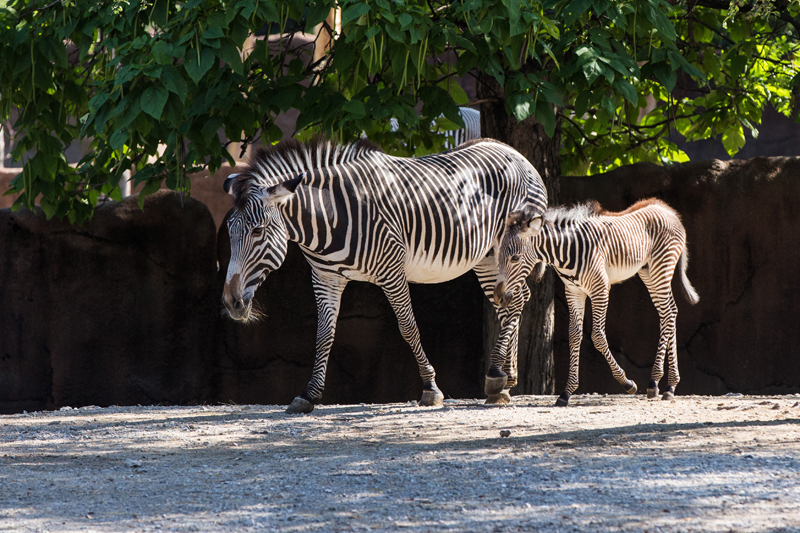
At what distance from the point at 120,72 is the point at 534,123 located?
3861mm

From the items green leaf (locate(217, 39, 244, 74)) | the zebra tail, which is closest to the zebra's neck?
the zebra tail

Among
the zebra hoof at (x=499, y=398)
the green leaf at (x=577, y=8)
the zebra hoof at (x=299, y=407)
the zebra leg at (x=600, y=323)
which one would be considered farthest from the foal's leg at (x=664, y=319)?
the zebra hoof at (x=299, y=407)

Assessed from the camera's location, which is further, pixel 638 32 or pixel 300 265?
pixel 300 265

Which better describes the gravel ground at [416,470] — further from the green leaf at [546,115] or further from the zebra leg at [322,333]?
the green leaf at [546,115]

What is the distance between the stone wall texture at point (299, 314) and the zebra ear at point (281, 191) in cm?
196

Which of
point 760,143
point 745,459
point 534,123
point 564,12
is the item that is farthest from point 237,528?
point 760,143

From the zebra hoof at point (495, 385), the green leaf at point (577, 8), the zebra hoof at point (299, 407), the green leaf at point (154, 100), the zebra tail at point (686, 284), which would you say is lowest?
the zebra hoof at point (299, 407)

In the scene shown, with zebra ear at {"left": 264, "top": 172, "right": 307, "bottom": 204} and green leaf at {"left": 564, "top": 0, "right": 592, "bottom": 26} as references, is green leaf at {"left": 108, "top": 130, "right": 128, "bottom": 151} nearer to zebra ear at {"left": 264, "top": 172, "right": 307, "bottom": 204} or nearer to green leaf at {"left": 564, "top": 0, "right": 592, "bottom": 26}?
zebra ear at {"left": 264, "top": 172, "right": 307, "bottom": 204}

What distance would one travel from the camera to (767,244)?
789 centimetres

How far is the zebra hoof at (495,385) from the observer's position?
21.1 ft

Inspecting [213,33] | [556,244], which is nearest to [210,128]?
[213,33]

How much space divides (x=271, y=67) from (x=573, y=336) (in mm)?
3056

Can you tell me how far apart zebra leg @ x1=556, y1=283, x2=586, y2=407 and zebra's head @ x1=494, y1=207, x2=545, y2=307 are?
0.49 metres

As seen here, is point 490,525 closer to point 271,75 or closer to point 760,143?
point 271,75
